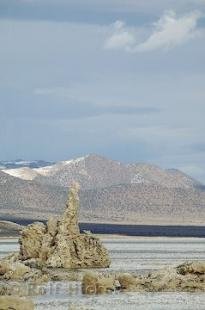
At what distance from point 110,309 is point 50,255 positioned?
40.2 metres

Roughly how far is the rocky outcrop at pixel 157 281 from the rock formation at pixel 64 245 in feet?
70.7

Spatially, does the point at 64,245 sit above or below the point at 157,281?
above

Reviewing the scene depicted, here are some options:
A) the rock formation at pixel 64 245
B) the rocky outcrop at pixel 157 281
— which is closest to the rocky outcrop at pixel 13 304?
the rocky outcrop at pixel 157 281

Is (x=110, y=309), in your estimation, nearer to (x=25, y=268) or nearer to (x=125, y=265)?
(x=25, y=268)

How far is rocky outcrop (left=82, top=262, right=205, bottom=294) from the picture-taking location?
7450 centimetres

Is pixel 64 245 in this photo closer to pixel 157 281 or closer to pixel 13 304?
pixel 157 281

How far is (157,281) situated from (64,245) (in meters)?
25.3

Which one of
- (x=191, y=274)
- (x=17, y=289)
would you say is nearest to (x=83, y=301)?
(x=17, y=289)

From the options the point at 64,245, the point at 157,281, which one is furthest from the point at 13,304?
the point at 64,245

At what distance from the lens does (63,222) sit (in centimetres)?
10338

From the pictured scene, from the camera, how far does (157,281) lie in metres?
77.0

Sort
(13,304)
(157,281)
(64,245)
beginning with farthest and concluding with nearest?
(64,245), (157,281), (13,304)

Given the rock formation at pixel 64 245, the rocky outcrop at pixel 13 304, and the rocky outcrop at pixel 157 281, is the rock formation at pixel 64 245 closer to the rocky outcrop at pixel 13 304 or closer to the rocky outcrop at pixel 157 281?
the rocky outcrop at pixel 157 281

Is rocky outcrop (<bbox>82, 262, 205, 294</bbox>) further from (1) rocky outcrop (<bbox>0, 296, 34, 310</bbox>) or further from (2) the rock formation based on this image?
(2) the rock formation
